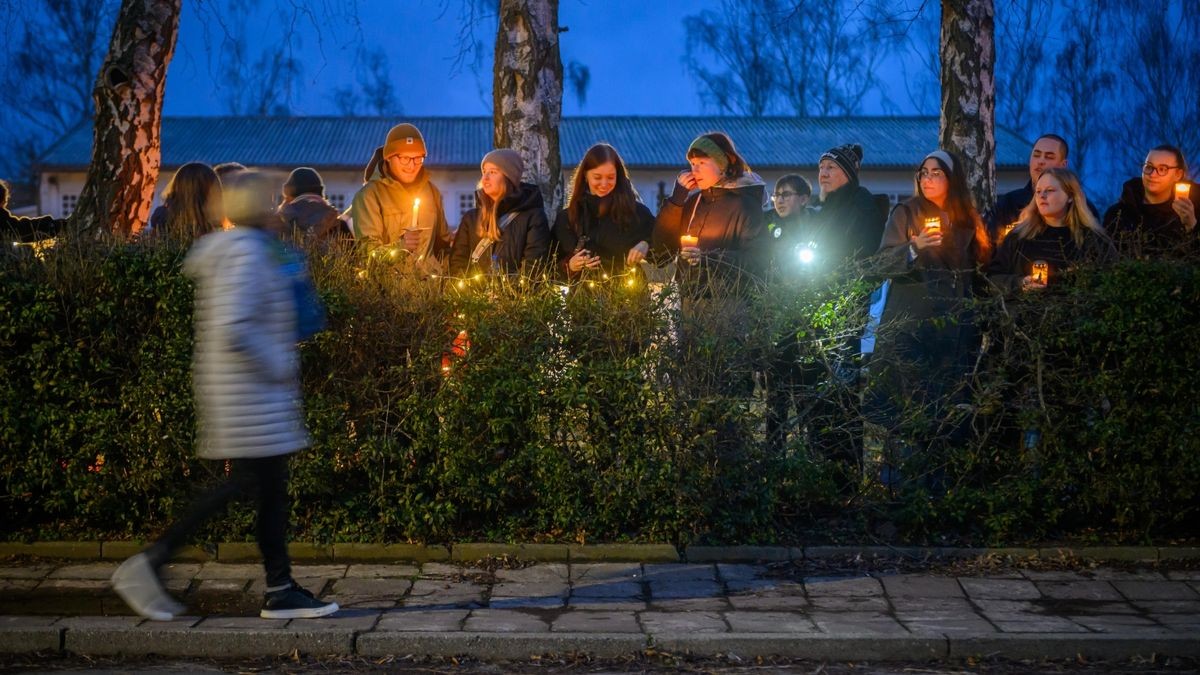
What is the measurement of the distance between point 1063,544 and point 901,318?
1.59 m

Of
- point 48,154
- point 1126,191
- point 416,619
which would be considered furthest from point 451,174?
point 416,619

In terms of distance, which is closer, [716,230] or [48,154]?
[716,230]

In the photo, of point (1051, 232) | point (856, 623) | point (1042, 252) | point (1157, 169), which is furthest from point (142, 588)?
point (1157, 169)

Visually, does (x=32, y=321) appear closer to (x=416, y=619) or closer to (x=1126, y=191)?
(x=416, y=619)

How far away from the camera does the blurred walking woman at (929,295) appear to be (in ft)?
25.7

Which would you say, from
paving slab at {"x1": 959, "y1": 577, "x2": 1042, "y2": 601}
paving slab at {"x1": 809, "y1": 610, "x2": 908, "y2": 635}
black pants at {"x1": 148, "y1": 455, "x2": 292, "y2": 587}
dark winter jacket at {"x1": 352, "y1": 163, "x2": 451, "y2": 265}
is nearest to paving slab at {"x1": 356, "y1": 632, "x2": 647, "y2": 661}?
black pants at {"x1": 148, "y1": 455, "x2": 292, "y2": 587}

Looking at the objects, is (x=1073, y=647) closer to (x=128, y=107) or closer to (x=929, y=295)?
(x=929, y=295)

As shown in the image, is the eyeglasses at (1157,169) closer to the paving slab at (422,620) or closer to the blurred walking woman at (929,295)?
the blurred walking woman at (929,295)

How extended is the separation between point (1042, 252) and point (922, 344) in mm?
1184

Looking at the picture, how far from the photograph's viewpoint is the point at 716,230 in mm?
9133

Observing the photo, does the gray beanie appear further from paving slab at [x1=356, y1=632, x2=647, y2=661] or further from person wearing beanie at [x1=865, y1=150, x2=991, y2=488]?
paving slab at [x1=356, y1=632, x2=647, y2=661]

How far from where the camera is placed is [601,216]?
9.45 metres

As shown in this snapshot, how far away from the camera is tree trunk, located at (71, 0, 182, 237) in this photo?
38.5ft

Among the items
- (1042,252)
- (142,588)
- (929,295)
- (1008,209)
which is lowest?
(142,588)
